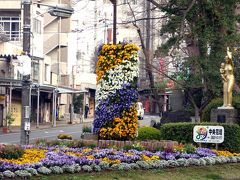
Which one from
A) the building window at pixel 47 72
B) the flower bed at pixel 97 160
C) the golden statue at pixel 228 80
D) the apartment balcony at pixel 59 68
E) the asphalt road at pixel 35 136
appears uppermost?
the apartment balcony at pixel 59 68

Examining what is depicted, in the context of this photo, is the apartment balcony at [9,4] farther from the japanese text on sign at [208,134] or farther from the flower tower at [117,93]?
the japanese text on sign at [208,134]

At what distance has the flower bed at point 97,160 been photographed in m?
15.4

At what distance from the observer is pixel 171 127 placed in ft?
82.1

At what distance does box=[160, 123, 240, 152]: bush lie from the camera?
23.5 meters

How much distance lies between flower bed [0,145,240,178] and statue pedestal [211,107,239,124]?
5.20m

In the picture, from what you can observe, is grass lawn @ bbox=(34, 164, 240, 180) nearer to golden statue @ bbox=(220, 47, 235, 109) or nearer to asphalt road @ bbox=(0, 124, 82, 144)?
golden statue @ bbox=(220, 47, 235, 109)

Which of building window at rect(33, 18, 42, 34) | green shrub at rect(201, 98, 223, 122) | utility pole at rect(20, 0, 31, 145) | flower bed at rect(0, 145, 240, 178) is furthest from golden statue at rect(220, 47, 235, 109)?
building window at rect(33, 18, 42, 34)

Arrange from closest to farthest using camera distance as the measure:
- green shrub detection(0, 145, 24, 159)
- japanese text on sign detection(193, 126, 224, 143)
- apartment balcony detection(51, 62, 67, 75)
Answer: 1. green shrub detection(0, 145, 24, 159)
2. japanese text on sign detection(193, 126, 224, 143)
3. apartment balcony detection(51, 62, 67, 75)

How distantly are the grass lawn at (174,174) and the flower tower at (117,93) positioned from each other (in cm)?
395

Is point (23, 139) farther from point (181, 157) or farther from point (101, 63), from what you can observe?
point (181, 157)

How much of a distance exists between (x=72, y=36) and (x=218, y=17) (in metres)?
55.6

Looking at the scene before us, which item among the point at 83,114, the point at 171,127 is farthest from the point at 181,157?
the point at 83,114

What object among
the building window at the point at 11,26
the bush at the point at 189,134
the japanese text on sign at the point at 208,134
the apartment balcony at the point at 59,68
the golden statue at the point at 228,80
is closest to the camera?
the japanese text on sign at the point at 208,134

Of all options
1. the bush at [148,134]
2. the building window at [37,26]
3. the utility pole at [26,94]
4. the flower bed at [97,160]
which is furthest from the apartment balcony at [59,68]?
the flower bed at [97,160]
